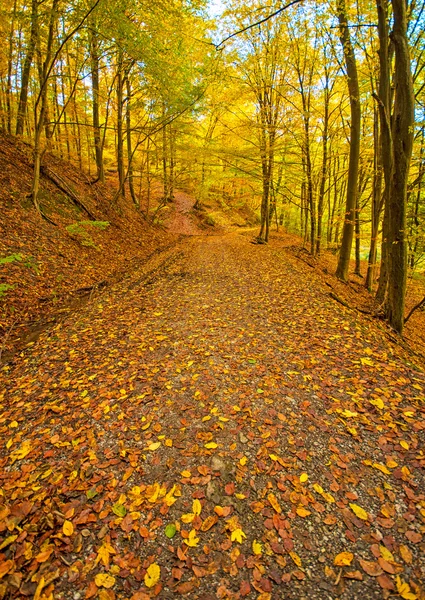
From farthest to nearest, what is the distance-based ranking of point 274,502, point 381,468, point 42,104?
1. point 42,104
2. point 381,468
3. point 274,502

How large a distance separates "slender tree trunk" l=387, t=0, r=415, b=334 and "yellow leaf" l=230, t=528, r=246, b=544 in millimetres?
5781

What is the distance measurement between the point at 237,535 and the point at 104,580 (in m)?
0.95

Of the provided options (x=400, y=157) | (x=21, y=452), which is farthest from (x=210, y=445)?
(x=400, y=157)

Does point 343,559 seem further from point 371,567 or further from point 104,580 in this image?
point 104,580

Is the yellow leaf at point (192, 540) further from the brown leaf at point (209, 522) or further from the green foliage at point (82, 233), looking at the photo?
the green foliage at point (82, 233)

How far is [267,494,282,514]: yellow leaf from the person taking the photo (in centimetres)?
236

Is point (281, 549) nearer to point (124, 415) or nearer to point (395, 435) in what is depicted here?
point (395, 435)

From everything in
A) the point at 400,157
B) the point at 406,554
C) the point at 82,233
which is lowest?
the point at 406,554

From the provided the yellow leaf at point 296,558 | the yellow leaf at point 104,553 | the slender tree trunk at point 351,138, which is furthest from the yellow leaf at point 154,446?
the slender tree trunk at point 351,138

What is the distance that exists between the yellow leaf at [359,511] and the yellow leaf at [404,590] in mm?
409

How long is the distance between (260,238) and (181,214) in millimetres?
9721

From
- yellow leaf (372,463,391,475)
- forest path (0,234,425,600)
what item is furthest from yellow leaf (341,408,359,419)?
yellow leaf (372,463,391,475)

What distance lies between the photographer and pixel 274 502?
→ 242 cm

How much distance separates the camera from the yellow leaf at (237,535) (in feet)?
7.06
